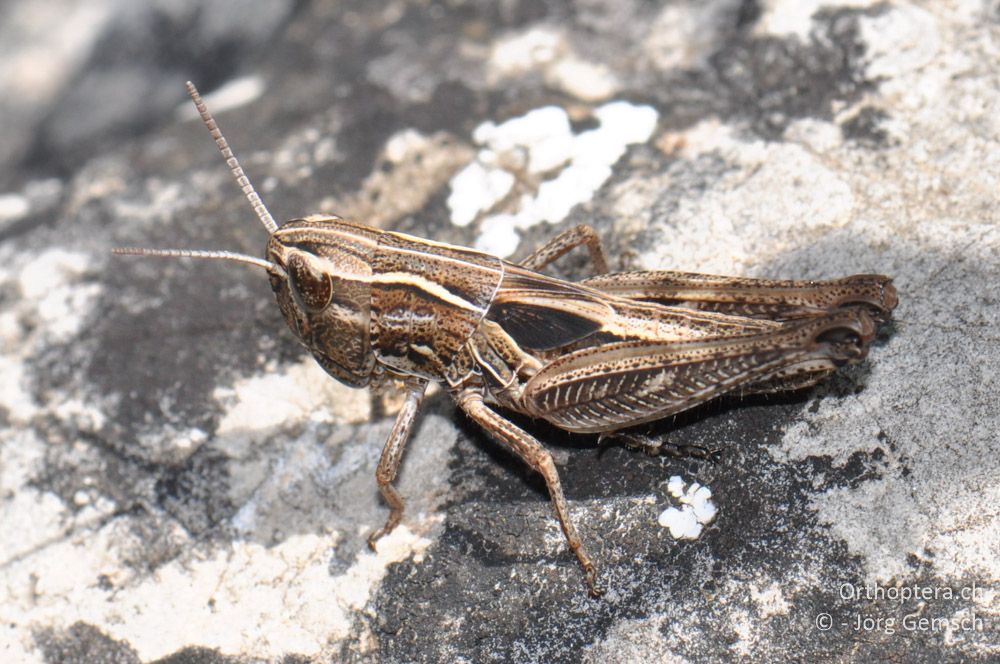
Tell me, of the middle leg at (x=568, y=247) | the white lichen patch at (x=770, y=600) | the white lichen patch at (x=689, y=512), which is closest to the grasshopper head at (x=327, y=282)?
the middle leg at (x=568, y=247)

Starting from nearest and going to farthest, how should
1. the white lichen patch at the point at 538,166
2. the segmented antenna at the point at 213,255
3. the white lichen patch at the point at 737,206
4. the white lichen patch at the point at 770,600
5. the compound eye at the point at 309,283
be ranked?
the white lichen patch at the point at 770,600 → the compound eye at the point at 309,283 → the segmented antenna at the point at 213,255 → the white lichen patch at the point at 737,206 → the white lichen patch at the point at 538,166

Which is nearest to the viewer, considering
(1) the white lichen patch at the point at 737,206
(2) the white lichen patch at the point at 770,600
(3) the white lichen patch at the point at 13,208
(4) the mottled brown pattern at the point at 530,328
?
(2) the white lichen patch at the point at 770,600

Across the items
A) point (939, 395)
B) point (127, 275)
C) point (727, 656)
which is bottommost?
point (727, 656)

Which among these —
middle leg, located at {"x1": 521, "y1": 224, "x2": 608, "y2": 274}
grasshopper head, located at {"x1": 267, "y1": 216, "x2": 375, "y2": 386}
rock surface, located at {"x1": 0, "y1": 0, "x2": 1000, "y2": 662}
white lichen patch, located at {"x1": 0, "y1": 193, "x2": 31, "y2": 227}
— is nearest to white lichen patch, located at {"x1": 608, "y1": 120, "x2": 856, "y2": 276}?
rock surface, located at {"x1": 0, "y1": 0, "x2": 1000, "y2": 662}

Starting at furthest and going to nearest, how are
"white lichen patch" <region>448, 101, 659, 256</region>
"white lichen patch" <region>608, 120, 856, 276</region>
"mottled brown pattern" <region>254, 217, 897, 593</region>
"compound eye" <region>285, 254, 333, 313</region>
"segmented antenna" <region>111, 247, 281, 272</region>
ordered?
"white lichen patch" <region>448, 101, 659, 256</region> → "white lichen patch" <region>608, 120, 856, 276</region> → "segmented antenna" <region>111, 247, 281, 272</region> → "compound eye" <region>285, 254, 333, 313</region> → "mottled brown pattern" <region>254, 217, 897, 593</region>

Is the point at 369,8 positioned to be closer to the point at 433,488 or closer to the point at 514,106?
the point at 514,106

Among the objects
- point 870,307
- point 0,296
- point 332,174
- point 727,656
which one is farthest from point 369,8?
point 727,656

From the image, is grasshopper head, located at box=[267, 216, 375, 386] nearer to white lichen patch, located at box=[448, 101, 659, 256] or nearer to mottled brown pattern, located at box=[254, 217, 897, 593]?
mottled brown pattern, located at box=[254, 217, 897, 593]

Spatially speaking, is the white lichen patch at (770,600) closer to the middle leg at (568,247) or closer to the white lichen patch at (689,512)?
the white lichen patch at (689,512)
